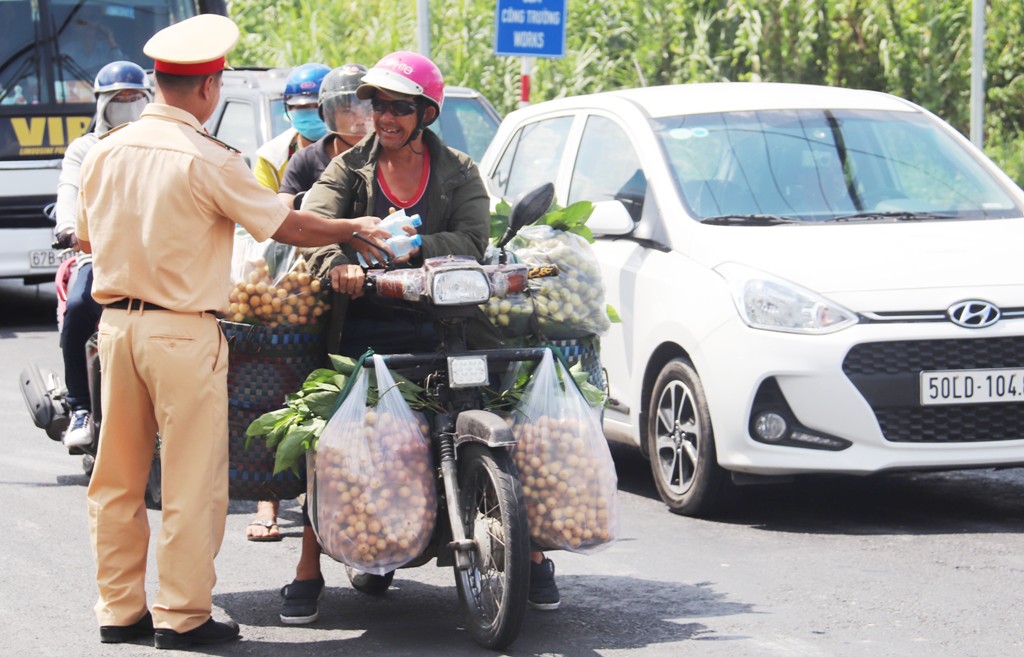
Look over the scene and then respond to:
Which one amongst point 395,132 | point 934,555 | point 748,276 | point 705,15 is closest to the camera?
point 395,132

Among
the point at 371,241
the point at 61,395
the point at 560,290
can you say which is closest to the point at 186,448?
the point at 371,241

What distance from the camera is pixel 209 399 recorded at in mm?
5398

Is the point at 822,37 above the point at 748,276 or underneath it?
above

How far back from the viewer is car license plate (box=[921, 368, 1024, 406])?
695cm

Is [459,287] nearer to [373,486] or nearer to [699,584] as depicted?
[373,486]

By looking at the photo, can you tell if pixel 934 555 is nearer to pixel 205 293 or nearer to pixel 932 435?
pixel 932 435

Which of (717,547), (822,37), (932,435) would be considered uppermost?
(822,37)

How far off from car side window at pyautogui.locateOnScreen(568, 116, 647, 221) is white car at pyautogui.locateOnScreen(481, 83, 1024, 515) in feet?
0.05

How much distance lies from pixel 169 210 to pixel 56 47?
11241 mm

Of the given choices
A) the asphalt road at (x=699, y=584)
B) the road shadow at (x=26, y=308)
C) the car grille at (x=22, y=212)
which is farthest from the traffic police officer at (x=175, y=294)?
the car grille at (x=22, y=212)

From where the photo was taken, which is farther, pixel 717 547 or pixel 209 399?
pixel 717 547

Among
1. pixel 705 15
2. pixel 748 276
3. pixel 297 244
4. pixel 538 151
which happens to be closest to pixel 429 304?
pixel 297 244

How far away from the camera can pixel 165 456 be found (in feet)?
17.7

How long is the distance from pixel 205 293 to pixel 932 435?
319 centimetres
